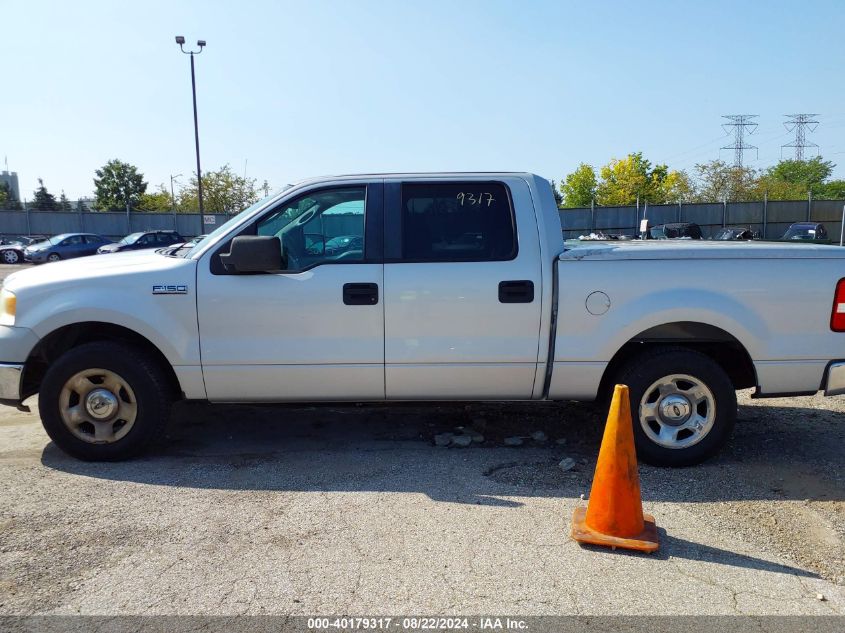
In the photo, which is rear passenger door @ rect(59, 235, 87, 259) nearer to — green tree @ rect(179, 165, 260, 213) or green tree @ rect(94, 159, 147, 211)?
green tree @ rect(179, 165, 260, 213)

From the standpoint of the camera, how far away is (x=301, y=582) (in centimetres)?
312

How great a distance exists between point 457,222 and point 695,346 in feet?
6.34

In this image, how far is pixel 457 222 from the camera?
457 centimetres

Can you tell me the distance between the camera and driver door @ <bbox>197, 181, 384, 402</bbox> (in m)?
4.41

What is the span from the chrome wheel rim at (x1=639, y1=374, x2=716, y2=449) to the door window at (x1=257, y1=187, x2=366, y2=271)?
2.28 meters

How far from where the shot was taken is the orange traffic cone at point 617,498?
3457 millimetres

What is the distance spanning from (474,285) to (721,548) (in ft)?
6.98

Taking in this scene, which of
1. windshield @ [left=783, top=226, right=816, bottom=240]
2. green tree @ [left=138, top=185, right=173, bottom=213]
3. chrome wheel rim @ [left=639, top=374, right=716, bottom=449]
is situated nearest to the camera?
chrome wheel rim @ [left=639, top=374, right=716, bottom=449]

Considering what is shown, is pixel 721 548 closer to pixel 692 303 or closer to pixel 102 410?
pixel 692 303

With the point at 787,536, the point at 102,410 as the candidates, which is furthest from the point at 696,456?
the point at 102,410

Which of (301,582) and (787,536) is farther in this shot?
(787,536)

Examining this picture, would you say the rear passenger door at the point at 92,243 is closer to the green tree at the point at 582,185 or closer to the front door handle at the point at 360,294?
the front door handle at the point at 360,294

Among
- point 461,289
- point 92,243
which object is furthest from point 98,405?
point 92,243

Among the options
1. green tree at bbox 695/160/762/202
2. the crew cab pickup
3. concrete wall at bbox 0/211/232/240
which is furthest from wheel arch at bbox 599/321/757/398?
green tree at bbox 695/160/762/202
